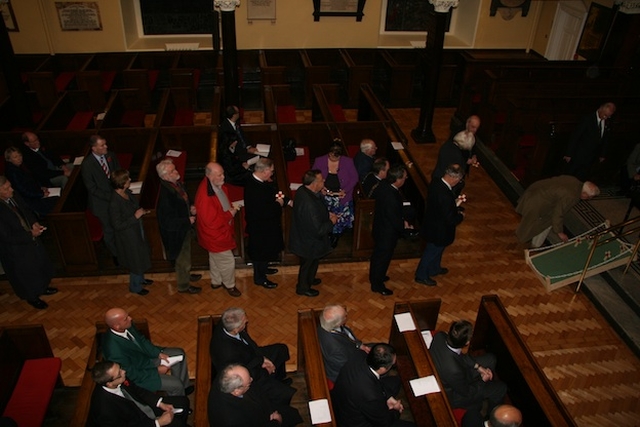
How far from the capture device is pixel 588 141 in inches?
285

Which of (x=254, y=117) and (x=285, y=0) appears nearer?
(x=254, y=117)

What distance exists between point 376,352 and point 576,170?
5.32 meters

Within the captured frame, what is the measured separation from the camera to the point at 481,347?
5207mm

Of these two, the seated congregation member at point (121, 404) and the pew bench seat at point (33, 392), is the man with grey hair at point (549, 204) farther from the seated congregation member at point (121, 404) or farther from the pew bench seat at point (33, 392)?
the pew bench seat at point (33, 392)

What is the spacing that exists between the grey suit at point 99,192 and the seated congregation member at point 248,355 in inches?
91.8

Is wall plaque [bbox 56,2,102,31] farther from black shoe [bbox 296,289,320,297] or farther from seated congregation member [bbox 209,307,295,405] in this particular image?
seated congregation member [bbox 209,307,295,405]

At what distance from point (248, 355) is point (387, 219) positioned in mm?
2206

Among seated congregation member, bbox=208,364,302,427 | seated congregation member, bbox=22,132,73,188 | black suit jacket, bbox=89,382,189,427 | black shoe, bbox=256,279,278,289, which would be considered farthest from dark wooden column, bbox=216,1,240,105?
seated congregation member, bbox=208,364,302,427

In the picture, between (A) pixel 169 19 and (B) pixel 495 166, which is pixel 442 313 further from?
(A) pixel 169 19

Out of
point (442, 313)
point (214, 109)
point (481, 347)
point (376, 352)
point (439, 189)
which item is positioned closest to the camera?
point (376, 352)

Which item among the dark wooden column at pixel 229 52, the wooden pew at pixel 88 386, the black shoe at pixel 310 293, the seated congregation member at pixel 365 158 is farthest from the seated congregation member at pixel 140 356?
the dark wooden column at pixel 229 52

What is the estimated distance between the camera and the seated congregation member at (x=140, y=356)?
4.13 metres

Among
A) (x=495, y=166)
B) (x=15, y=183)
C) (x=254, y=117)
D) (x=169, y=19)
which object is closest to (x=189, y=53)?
(x=169, y=19)

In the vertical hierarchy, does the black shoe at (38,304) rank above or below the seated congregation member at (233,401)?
below
